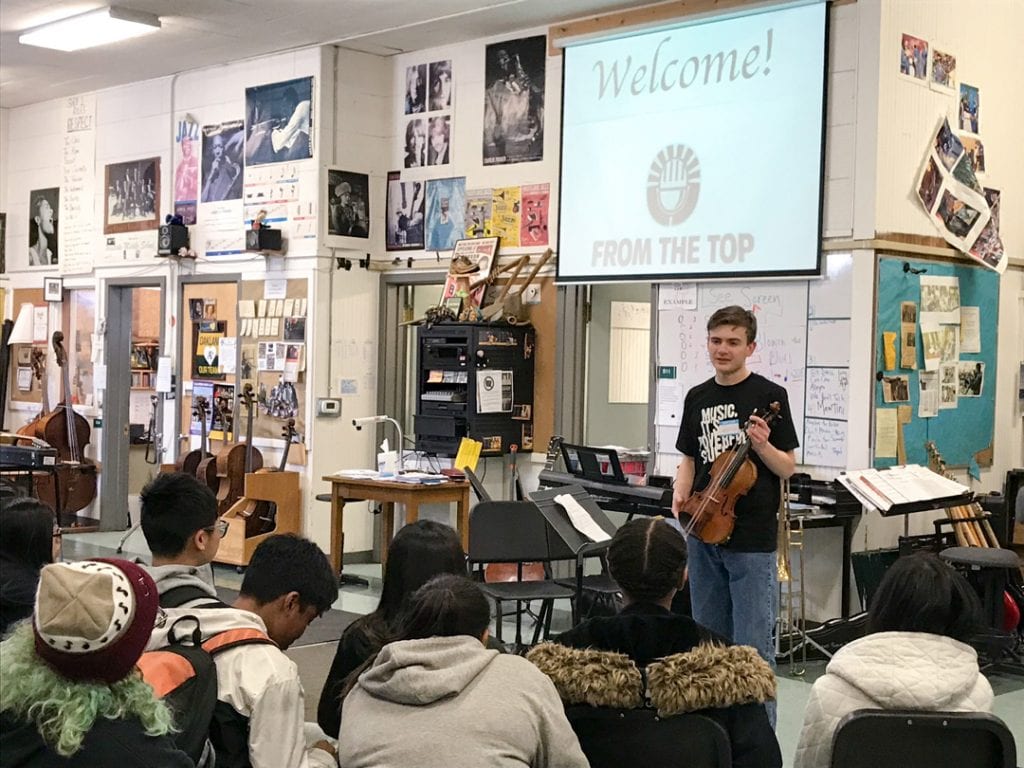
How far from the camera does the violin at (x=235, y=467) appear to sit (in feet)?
28.6

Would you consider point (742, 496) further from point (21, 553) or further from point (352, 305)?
point (352, 305)

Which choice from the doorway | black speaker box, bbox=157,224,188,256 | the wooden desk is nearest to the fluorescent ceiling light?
black speaker box, bbox=157,224,188,256

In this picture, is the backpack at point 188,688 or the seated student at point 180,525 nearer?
the backpack at point 188,688

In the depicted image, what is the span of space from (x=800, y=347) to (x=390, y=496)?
2287mm

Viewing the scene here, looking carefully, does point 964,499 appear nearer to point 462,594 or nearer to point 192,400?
point 462,594

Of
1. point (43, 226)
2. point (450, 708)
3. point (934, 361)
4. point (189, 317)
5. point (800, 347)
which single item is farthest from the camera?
point (43, 226)

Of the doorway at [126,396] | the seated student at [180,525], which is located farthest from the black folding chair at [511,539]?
the doorway at [126,396]

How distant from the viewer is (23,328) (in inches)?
442

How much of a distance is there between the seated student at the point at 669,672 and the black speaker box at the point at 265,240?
653cm

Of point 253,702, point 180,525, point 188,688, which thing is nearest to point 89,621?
point 188,688

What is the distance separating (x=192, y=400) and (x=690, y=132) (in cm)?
457

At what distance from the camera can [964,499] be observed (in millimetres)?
6180

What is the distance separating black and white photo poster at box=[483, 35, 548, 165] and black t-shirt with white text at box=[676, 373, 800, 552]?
146 inches

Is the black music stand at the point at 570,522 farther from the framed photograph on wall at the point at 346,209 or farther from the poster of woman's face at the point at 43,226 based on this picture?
the poster of woman's face at the point at 43,226
